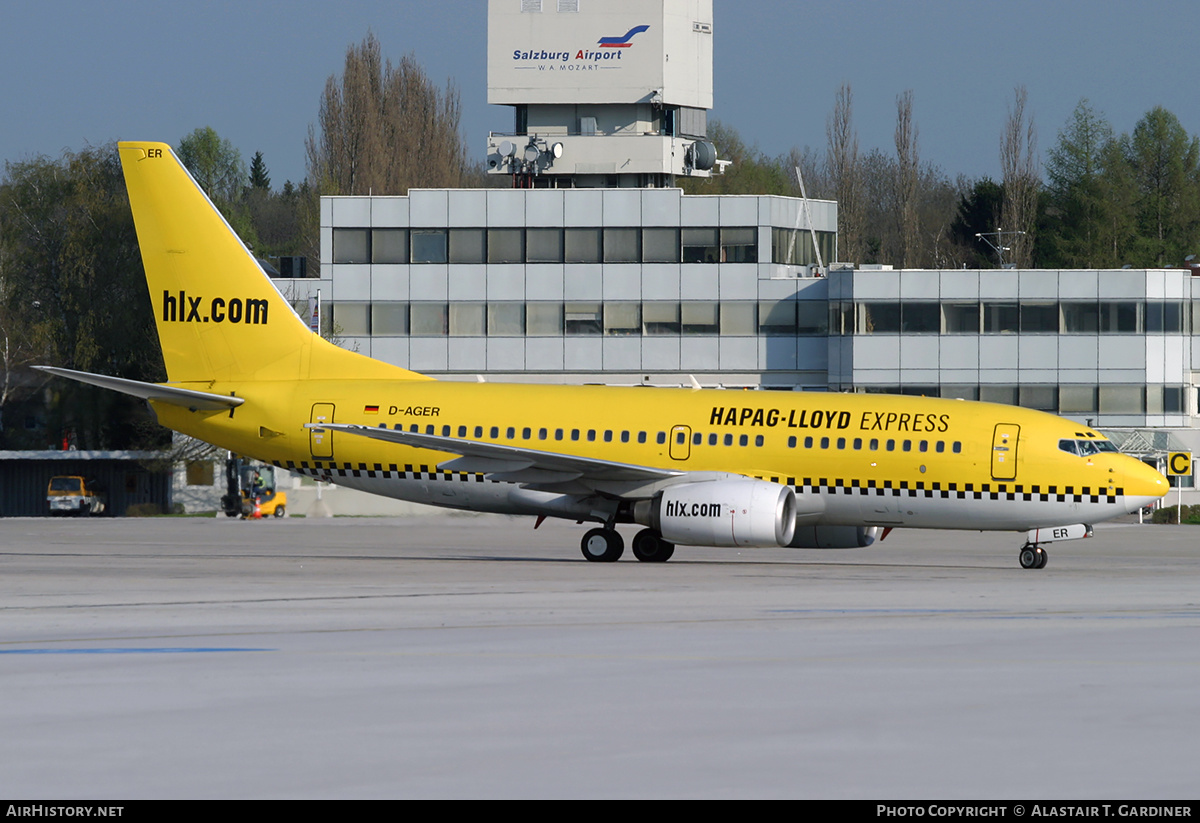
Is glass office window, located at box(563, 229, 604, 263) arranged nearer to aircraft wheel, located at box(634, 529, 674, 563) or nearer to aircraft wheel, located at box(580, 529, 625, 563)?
aircraft wheel, located at box(634, 529, 674, 563)

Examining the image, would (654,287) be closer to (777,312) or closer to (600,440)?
(777,312)

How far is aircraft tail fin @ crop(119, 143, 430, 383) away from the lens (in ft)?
113

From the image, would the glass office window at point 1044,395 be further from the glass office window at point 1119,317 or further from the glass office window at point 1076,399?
the glass office window at point 1119,317

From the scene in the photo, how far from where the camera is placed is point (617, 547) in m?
31.5

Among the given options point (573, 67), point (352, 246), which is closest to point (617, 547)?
point (352, 246)

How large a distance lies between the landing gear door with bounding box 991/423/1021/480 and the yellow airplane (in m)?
0.03

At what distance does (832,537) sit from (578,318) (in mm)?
38705

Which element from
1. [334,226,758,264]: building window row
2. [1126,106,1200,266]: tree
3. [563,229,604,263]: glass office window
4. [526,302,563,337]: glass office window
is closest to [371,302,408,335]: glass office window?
[334,226,758,264]: building window row

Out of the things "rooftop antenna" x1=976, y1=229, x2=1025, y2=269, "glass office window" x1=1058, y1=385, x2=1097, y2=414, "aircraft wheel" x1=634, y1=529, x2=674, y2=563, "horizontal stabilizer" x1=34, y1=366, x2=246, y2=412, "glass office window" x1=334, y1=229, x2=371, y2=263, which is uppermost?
"rooftop antenna" x1=976, y1=229, x2=1025, y2=269

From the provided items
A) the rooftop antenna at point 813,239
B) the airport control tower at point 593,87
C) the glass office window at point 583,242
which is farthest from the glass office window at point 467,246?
the rooftop antenna at point 813,239

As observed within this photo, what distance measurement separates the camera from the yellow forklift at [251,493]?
61.0m

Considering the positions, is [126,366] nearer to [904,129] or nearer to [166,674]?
[904,129]

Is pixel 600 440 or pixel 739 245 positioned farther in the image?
pixel 739 245

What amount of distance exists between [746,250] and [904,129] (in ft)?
73.7
